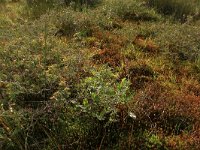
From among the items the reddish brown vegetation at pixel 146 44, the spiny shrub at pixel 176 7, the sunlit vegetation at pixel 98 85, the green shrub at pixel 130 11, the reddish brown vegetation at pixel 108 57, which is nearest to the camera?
the sunlit vegetation at pixel 98 85

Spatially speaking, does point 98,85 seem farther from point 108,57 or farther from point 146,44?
point 146,44

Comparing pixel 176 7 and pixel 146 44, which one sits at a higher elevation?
pixel 176 7

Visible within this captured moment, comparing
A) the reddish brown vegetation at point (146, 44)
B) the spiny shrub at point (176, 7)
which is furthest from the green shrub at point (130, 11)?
the reddish brown vegetation at point (146, 44)

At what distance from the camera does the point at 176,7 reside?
32.1 ft

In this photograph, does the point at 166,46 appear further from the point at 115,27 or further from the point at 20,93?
the point at 20,93

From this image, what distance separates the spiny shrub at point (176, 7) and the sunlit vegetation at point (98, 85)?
1173 mm

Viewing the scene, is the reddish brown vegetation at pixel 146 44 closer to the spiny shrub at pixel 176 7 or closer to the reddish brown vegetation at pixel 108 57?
the reddish brown vegetation at pixel 108 57

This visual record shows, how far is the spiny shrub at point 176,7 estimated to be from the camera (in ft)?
31.9

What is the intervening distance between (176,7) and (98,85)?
5.55 meters

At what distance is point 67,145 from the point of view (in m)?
4.62

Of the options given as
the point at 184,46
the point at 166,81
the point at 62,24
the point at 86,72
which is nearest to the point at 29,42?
the point at 86,72

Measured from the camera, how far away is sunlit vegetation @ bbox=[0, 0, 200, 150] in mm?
4758

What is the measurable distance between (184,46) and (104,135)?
11.5 ft

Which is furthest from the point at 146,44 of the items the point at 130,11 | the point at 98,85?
the point at 98,85
